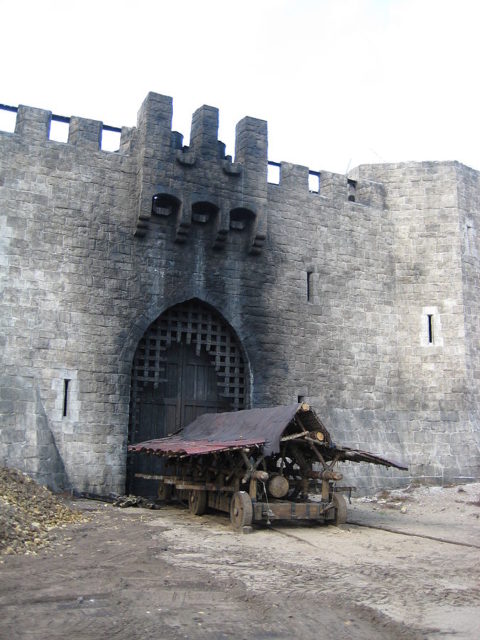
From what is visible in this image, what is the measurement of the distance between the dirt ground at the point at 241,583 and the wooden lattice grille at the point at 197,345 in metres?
3.86

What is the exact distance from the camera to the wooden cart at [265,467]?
8.38 meters

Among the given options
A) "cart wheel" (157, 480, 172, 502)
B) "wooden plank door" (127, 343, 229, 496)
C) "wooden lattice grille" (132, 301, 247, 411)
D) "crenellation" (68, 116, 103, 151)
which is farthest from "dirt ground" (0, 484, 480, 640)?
"crenellation" (68, 116, 103, 151)

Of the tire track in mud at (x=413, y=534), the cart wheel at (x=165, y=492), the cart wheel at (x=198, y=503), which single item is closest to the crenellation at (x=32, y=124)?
the cart wheel at (x=165, y=492)

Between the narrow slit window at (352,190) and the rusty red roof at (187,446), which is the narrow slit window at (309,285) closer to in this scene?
the narrow slit window at (352,190)

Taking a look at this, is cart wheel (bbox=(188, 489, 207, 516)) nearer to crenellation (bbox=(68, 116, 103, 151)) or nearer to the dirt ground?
the dirt ground

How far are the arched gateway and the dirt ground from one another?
3441mm

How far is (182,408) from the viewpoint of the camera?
12.7m

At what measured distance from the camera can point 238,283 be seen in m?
13.0

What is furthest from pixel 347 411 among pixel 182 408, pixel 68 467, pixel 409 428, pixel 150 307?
pixel 68 467

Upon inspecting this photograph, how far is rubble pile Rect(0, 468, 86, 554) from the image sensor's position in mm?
6672

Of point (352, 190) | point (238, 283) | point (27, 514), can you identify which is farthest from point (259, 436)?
point (352, 190)

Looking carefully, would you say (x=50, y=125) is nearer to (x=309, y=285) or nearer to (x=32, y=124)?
(x=32, y=124)

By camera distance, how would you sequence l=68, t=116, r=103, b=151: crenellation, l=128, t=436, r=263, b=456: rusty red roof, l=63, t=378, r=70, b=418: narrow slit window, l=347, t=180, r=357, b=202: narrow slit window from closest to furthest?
l=128, t=436, r=263, b=456: rusty red roof
l=63, t=378, r=70, b=418: narrow slit window
l=68, t=116, r=103, b=151: crenellation
l=347, t=180, r=357, b=202: narrow slit window

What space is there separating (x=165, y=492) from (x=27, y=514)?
358 cm
